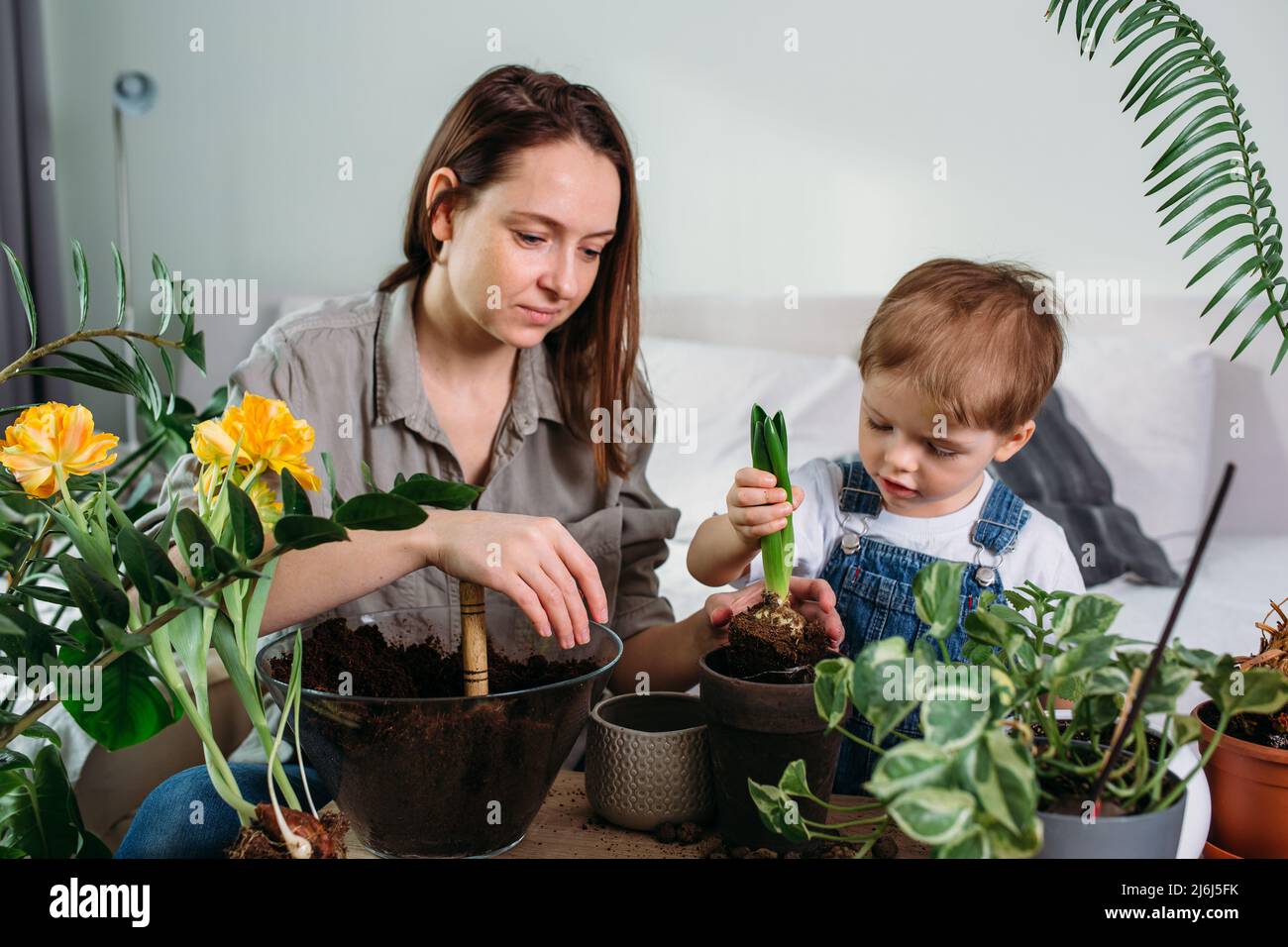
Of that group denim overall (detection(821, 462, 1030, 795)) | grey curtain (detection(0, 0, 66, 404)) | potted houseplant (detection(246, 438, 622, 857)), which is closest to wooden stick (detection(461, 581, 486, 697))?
potted houseplant (detection(246, 438, 622, 857))

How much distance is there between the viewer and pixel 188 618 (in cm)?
61

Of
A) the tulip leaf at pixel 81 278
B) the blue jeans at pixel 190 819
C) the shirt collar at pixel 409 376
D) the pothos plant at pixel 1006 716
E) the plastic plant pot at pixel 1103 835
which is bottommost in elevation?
the blue jeans at pixel 190 819

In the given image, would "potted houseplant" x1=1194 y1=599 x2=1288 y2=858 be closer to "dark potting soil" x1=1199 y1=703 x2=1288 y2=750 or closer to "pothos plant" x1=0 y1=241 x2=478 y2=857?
"dark potting soil" x1=1199 y1=703 x2=1288 y2=750

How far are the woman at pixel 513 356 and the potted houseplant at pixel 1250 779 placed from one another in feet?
1.14

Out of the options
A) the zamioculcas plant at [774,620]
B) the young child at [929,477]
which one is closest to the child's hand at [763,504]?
the zamioculcas plant at [774,620]

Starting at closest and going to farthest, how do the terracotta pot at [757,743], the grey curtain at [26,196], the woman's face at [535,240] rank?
the terracotta pot at [757,743] < the woman's face at [535,240] < the grey curtain at [26,196]

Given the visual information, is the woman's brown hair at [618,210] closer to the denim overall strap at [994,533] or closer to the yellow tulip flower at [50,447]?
the denim overall strap at [994,533]

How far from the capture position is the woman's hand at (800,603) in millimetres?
879

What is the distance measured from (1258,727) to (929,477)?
379 millimetres

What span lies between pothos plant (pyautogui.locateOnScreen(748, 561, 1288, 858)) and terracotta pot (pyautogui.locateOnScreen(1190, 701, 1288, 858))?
0.13 meters

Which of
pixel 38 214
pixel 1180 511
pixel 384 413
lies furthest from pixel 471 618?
pixel 38 214

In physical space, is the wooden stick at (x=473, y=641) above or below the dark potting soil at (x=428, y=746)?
above

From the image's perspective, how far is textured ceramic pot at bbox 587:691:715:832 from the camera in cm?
74

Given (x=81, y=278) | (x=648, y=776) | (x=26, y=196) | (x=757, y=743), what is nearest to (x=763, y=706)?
(x=757, y=743)
